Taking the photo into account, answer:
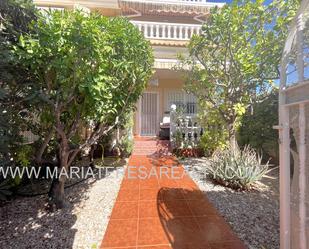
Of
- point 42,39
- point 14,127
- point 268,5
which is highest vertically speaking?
point 268,5

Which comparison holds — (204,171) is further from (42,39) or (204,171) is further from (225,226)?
(42,39)

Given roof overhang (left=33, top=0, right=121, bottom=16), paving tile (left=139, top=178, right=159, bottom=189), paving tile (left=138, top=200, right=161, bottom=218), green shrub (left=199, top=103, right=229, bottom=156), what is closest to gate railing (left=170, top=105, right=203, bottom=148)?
green shrub (left=199, top=103, right=229, bottom=156)

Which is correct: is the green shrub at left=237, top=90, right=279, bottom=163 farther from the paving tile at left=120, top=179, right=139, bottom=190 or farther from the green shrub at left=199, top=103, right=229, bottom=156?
the paving tile at left=120, top=179, right=139, bottom=190

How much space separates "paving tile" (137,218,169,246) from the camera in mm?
3323

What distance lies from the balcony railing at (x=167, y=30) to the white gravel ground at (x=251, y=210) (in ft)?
25.9

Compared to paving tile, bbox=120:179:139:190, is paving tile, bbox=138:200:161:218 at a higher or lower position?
lower

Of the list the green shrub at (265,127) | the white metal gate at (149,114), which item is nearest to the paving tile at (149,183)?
the green shrub at (265,127)

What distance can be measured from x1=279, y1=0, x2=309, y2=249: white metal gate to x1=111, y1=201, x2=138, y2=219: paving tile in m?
2.80

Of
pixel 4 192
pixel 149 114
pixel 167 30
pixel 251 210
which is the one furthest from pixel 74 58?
pixel 149 114

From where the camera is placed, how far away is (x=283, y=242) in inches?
101

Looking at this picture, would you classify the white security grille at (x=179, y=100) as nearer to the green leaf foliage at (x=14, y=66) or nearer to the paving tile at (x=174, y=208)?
the paving tile at (x=174, y=208)

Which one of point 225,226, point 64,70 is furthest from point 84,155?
point 225,226

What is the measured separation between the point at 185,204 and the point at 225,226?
3.64 ft

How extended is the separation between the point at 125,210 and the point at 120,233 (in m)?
0.83
